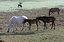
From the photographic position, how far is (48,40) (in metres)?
14.3

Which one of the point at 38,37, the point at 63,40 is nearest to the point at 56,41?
the point at 63,40

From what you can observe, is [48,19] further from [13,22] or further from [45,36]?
[45,36]

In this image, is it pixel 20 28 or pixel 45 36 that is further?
pixel 20 28

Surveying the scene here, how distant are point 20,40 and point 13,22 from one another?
14.2ft

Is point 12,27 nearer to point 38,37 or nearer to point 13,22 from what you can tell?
point 13,22

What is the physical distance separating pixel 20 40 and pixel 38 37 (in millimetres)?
1305

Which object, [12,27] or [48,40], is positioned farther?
[12,27]

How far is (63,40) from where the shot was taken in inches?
564

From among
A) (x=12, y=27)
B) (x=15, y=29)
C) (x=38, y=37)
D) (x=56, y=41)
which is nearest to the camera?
(x=56, y=41)

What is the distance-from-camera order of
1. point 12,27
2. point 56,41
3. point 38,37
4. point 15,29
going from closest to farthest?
point 56,41, point 38,37, point 12,27, point 15,29

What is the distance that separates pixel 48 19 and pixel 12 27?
9.57ft

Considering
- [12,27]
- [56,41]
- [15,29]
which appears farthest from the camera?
[15,29]

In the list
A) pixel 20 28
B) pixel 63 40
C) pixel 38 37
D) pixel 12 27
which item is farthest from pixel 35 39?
pixel 20 28

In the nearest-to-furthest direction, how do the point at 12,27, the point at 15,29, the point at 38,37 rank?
the point at 38,37 < the point at 12,27 < the point at 15,29
